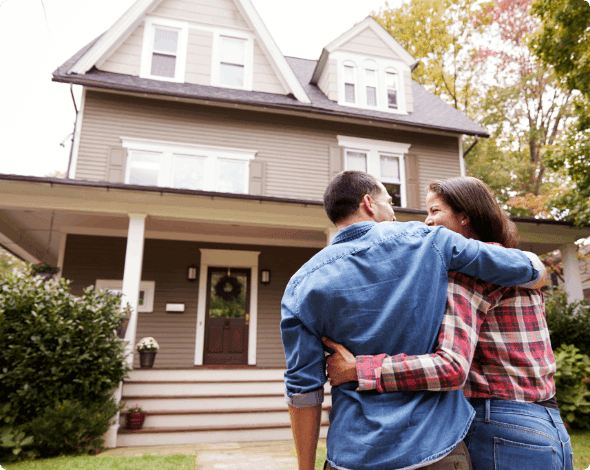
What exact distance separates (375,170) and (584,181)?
14.1 ft

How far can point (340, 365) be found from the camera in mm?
1159

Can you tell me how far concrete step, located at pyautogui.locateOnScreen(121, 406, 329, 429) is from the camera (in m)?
5.76

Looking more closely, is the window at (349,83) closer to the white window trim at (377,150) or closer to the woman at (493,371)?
the white window trim at (377,150)

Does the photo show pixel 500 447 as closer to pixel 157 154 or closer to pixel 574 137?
pixel 574 137

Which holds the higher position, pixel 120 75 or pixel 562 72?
pixel 120 75

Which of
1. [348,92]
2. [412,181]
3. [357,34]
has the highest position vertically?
[357,34]

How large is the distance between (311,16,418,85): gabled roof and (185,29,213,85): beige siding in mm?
3000

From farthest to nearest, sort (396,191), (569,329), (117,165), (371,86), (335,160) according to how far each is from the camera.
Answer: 1. (371,86)
2. (396,191)
3. (335,160)
4. (117,165)
5. (569,329)

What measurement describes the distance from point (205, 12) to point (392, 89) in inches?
200

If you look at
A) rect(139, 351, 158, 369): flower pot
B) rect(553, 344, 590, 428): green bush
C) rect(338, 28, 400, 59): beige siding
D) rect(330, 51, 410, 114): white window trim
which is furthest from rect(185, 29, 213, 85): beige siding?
rect(553, 344, 590, 428): green bush

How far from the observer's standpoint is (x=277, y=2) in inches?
401

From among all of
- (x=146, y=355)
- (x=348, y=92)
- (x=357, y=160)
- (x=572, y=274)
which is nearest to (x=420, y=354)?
(x=146, y=355)

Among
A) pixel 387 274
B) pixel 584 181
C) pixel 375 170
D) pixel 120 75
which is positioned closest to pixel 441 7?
pixel 375 170

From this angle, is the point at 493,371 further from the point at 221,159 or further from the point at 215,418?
the point at 221,159
